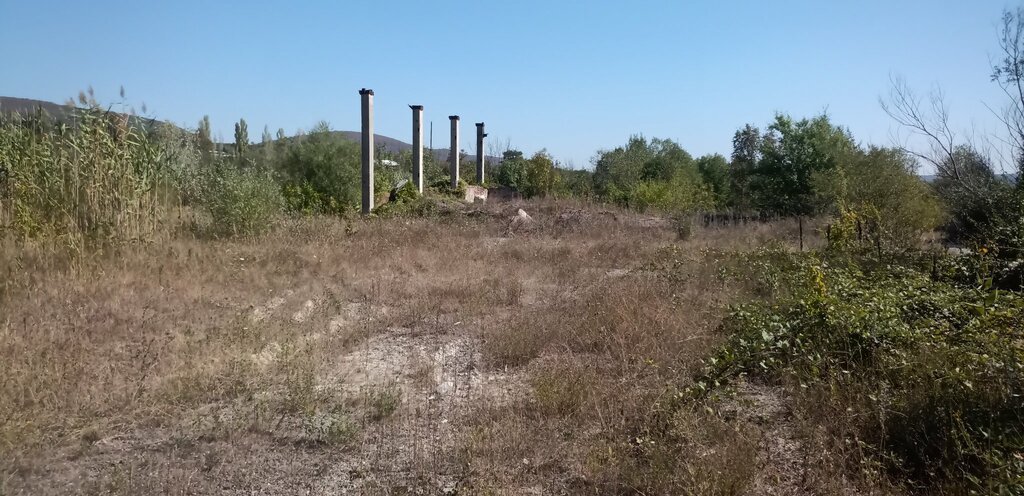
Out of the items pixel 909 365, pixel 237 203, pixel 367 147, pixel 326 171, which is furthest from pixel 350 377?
pixel 326 171

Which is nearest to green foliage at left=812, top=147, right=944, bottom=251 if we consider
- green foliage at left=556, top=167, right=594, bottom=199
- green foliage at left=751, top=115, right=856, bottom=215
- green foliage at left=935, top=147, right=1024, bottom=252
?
green foliage at left=935, top=147, right=1024, bottom=252

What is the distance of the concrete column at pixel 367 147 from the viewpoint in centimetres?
1490

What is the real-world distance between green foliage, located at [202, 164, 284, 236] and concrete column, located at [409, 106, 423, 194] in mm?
6663

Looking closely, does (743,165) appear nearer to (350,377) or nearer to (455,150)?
(455,150)

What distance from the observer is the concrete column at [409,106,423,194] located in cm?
1762

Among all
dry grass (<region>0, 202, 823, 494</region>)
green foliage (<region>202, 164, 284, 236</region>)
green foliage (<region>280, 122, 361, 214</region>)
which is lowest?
dry grass (<region>0, 202, 823, 494</region>)

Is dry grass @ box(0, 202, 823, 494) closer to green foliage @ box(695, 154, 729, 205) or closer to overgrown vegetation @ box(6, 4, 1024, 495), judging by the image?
overgrown vegetation @ box(6, 4, 1024, 495)

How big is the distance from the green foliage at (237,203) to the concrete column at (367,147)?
12.6 ft

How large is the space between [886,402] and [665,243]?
874cm

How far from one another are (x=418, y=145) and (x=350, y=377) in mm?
13460

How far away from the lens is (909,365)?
411 centimetres

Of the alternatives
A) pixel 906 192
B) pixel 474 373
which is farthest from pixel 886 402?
pixel 906 192

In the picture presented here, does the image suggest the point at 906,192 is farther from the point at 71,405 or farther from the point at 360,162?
the point at 71,405

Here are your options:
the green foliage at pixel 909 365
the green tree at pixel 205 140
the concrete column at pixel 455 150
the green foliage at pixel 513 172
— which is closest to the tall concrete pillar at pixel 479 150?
the green foliage at pixel 513 172
